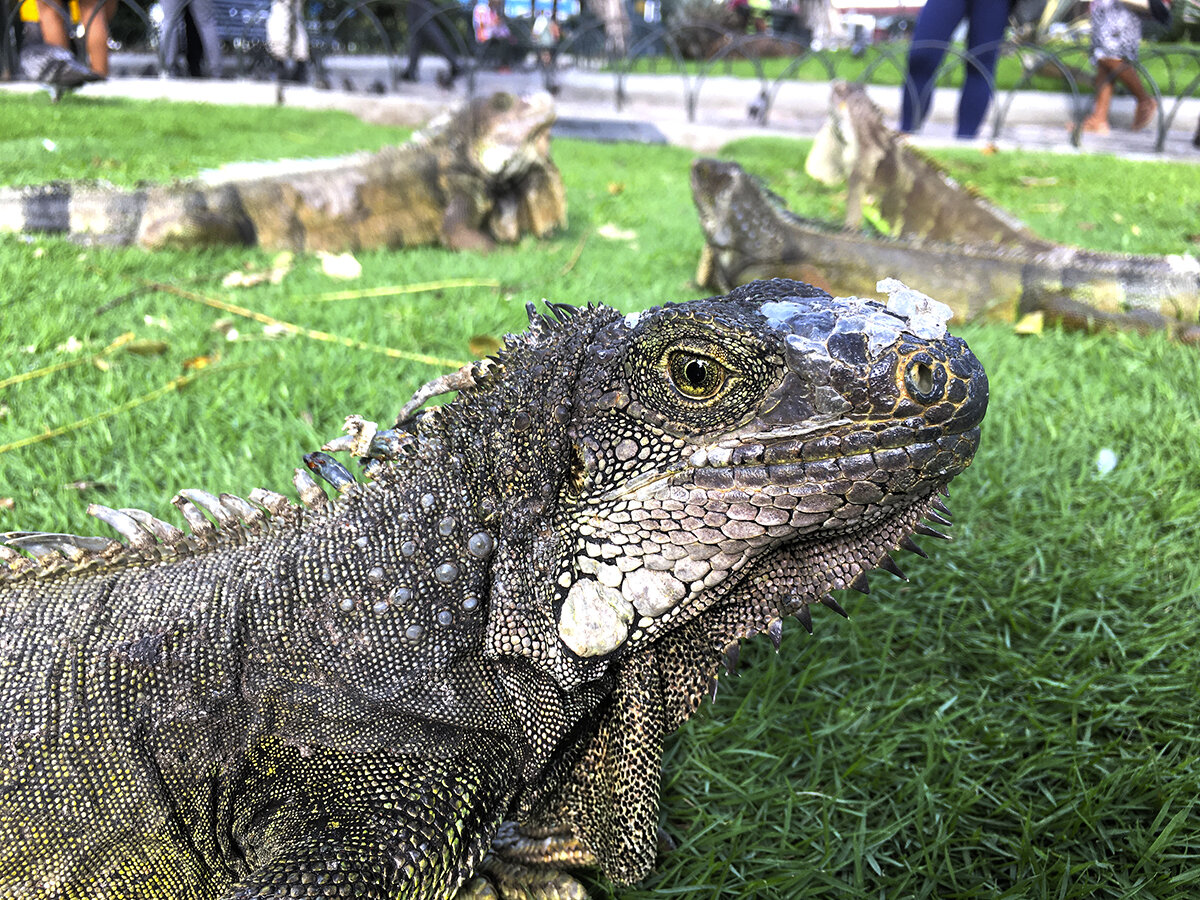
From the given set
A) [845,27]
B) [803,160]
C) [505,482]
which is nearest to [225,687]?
[505,482]

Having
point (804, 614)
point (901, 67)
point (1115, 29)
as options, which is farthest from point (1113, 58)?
point (804, 614)

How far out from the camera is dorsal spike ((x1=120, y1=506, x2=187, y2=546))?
1.84 m

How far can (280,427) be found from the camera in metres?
3.51

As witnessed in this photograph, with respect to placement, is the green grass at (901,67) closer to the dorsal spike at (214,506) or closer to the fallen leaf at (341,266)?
the fallen leaf at (341,266)

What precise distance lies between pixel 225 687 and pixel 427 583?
452mm

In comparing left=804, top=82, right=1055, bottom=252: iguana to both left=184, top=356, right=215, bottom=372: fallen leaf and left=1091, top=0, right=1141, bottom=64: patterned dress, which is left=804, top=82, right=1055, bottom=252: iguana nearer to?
left=184, top=356, right=215, bottom=372: fallen leaf

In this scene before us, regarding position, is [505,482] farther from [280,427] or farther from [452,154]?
[452,154]

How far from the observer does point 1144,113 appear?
12.8m

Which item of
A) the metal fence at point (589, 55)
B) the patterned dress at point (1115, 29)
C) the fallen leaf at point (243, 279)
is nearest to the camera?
the fallen leaf at point (243, 279)

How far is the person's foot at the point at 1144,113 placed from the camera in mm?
12742

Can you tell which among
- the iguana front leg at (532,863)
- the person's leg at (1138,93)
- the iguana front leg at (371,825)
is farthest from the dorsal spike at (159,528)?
the person's leg at (1138,93)

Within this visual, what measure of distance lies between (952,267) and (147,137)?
8.64 metres

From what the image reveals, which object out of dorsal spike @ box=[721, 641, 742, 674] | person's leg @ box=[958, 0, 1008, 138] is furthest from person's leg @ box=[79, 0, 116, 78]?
dorsal spike @ box=[721, 641, 742, 674]

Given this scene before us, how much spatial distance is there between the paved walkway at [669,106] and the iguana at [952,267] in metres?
6.70
